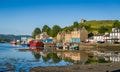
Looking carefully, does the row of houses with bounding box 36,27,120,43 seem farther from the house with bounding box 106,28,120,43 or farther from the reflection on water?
the reflection on water

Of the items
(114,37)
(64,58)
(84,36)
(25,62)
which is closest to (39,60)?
(25,62)

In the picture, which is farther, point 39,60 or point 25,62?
point 39,60

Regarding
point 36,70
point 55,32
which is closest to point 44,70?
point 36,70

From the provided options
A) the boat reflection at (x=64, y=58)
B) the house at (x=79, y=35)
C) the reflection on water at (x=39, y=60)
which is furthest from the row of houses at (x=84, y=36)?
the reflection on water at (x=39, y=60)

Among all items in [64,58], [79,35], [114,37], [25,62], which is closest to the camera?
[25,62]

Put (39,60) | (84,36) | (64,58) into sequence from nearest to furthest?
(39,60)
(64,58)
(84,36)

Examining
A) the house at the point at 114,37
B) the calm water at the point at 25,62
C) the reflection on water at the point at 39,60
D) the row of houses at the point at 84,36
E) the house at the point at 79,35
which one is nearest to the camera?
the calm water at the point at 25,62

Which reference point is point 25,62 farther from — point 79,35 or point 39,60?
point 79,35

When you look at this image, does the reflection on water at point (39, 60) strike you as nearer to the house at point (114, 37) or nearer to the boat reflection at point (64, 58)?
the boat reflection at point (64, 58)

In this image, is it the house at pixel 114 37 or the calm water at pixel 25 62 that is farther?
the house at pixel 114 37

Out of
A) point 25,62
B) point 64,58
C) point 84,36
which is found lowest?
point 25,62

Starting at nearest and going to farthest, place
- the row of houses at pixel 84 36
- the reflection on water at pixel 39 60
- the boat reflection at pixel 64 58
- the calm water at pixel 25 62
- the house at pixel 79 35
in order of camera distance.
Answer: the calm water at pixel 25 62
the reflection on water at pixel 39 60
the boat reflection at pixel 64 58
the row of houses at pixel 84 36
the house at pixel 79 35

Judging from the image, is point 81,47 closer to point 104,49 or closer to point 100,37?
point 104,49

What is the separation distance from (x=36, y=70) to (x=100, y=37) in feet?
362
